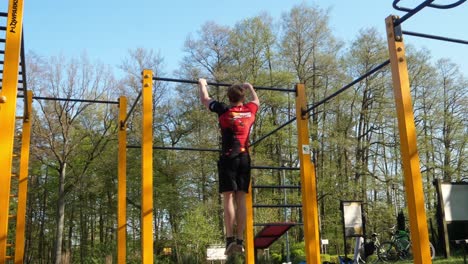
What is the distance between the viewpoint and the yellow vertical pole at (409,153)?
2.85m

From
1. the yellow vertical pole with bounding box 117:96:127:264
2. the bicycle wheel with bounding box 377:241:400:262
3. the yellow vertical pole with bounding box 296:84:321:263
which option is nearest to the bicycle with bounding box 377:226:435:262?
the bicycle wheel with bounding box 377:241:400:262

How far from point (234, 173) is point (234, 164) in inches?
2.8

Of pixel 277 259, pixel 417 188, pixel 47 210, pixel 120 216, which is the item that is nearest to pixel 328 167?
pixel 277 259

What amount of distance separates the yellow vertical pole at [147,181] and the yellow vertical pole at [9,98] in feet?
3.62

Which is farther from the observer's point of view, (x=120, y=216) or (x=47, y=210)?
(x=47, y=210)

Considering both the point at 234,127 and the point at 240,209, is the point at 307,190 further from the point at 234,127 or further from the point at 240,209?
the point at 234,127

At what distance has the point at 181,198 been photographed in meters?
21.8

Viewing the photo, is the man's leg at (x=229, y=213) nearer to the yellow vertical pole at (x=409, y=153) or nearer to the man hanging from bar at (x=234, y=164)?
the man hanging from bar at (x=234, y=164)

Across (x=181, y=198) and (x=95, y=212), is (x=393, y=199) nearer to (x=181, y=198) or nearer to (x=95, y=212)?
(x=181, y=198)

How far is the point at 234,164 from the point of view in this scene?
3.54 meters

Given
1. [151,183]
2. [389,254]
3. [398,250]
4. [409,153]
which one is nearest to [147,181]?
[151,183]

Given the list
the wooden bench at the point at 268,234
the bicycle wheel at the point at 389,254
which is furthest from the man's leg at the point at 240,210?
the bicycle wheel at the point at 389,254

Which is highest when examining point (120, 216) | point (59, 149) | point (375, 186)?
Result: point (59, 149)

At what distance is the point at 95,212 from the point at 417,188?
2255cm
